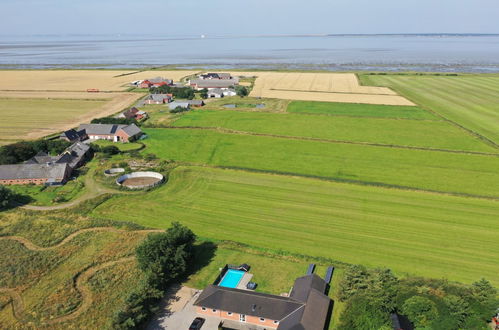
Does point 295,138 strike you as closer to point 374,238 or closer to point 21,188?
point 374,238

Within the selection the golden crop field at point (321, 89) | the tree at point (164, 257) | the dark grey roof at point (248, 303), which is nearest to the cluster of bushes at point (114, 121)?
the golden crop field at point (321, 89)

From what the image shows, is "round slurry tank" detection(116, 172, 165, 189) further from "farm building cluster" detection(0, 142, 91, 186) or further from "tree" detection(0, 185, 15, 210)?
"tree" detection(0, 185, 15, 210)

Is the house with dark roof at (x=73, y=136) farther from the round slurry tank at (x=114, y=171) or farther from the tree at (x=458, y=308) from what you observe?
the tree at (x=458, y=308)

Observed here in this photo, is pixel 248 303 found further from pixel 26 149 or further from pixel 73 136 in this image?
pixel 73 136

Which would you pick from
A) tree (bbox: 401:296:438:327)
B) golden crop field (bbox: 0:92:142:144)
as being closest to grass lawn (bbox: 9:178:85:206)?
golden crop field (bbox: 0:92:142:144)

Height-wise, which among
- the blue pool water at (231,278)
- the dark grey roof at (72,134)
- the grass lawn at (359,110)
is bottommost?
the blue pool water at (231,278)
